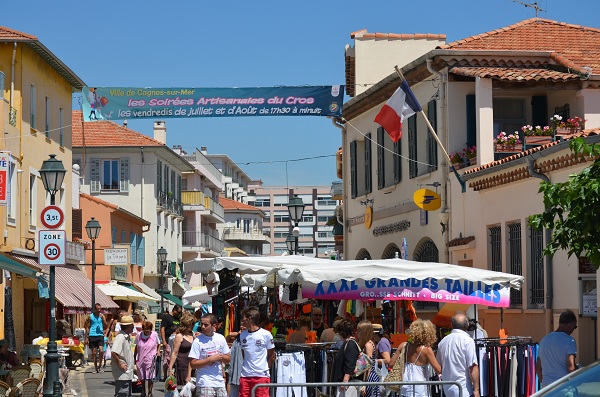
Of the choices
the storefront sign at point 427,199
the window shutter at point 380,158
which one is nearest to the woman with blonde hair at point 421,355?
the storefront sign at point 427,199

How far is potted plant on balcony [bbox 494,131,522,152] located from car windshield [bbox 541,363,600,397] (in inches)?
742

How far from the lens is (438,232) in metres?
28.5

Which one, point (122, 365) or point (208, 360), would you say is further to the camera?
point (122, 365)

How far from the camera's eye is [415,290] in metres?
17.7

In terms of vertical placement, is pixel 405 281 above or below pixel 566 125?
below

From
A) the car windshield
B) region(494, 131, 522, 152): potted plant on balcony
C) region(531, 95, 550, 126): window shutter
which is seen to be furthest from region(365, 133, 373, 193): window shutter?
the car windshield

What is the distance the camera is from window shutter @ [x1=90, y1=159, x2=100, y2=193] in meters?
65.6

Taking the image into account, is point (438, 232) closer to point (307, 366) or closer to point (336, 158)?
point (307, 366)

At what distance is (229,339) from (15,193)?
1400 cm

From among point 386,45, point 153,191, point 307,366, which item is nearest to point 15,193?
point 386,45

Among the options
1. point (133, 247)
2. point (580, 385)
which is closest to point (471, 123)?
point (580, 385)

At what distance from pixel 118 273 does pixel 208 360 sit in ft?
143

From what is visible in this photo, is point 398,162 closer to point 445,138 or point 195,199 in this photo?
point 445,138

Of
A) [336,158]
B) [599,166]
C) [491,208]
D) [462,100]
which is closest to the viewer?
[599,166]
